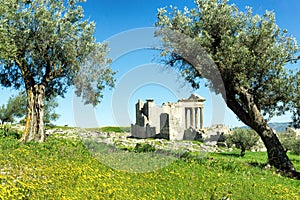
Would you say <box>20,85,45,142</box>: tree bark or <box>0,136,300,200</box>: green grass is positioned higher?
<box>20,85,45,142</box>: tree bark

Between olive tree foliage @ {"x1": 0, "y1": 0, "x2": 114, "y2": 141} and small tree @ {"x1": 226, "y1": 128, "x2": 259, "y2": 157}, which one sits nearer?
olive tree foliage @ {"x1": 0, "y1": 0, "x2": 114, "y2": 141}

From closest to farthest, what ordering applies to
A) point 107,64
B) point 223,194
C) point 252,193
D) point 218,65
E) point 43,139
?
point 223,194, point 252,193, point 218,65, point 43,139, point 107,64

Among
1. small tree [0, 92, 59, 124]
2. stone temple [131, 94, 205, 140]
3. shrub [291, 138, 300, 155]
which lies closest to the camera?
shrub [291, 138, 300, 155]

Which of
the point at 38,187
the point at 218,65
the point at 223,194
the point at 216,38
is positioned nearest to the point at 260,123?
the point at 218,65

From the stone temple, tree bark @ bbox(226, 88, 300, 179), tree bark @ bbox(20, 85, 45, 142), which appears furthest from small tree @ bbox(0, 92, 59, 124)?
tree bark @ bbox(226, 88, 300, 179)

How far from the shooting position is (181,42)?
2019 cm

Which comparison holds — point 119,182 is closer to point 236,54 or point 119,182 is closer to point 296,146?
point 236,54

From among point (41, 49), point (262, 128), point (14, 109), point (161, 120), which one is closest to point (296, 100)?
point (262, 128)

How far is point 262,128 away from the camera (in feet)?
65.6

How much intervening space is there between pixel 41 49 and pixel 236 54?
1424cm

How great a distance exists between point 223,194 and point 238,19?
1322cm

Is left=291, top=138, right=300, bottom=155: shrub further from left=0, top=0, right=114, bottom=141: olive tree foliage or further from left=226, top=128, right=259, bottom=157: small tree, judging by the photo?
left=0, top=0, right=114, bottom=141: olive tree foliage

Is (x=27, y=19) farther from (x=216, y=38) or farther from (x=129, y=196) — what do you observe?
(x=129, y=196)

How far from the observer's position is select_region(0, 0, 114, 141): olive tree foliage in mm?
24531
